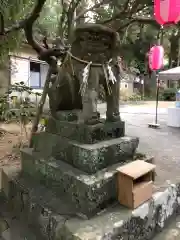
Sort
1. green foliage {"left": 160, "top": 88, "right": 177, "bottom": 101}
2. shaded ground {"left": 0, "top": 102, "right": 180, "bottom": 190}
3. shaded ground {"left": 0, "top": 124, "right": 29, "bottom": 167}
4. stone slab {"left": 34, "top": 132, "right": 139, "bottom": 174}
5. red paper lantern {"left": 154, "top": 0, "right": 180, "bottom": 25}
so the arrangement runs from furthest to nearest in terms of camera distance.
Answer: green foliage {"left": 160, "top": 88, "right": 177, "bottom": 101}
shaded ground {"left": 0, "top": 124, "right": 29, "bottom": 167}
red paper lantern {"left": 154, "top": 0, "right": 180, "bottom": 25}
shaded ground {"left": 0, "top": 102, "right": 180, "bottom": 190}
stone slab {"left": 34, "top": 132, "right": 139, "bottom": 174}

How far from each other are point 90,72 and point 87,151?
0.57m

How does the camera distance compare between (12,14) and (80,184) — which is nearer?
(80,184)

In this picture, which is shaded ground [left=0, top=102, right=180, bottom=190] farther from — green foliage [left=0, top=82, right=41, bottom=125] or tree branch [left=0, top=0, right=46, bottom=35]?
tree branch [left=0, top=0, right=46, bottom=35]

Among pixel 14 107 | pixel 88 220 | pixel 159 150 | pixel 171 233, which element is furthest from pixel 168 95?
pixel 88 220

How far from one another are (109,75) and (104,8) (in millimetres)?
3696

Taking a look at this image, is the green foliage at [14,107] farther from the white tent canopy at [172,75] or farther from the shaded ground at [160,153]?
the white tent canopy at [172,75]

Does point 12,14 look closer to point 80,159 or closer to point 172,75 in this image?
point 80,159

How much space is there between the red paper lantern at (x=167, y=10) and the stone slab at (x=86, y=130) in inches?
67.9

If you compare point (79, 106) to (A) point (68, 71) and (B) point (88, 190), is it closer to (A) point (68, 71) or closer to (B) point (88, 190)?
(A) point (68, 71)

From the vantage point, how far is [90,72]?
5.01ft

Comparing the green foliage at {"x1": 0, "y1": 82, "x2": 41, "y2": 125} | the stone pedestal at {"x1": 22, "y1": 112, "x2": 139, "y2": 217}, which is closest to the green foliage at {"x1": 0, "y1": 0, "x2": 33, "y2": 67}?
the green foliage at {"x1": 0, "y1": 82, "x2": 41, "y2": 125}

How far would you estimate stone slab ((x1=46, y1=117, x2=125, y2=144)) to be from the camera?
1536 mm

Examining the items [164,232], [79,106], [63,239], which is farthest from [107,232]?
[79,106]

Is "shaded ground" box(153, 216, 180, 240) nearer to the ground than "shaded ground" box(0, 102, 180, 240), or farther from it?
nearer to the ground
